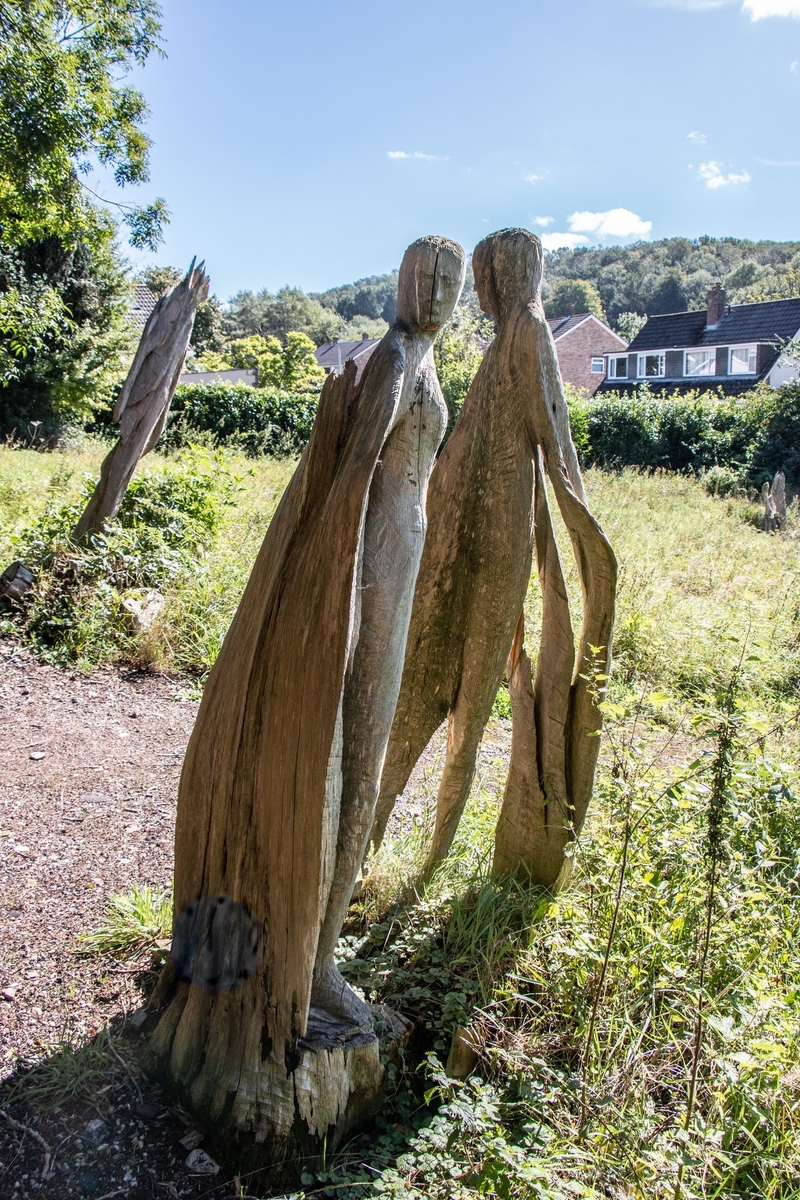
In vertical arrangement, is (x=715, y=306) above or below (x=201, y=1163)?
above

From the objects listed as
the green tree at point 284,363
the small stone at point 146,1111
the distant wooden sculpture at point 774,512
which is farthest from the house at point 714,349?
the small stone at point 146,1111

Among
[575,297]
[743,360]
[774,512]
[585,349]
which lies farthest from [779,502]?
[575,297]

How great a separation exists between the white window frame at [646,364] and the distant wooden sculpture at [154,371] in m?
28.6

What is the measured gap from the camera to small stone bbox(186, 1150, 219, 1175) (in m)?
1.74

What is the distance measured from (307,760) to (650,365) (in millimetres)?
33784

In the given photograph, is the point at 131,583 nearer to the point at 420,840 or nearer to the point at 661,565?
the point at 420,840

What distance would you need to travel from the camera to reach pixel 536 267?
2.36m

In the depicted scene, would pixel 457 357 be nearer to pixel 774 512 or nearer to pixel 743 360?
pixel 774 512

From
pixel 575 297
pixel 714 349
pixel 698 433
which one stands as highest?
pixel 575 297

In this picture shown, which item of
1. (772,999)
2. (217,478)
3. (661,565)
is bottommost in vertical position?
(772,999)

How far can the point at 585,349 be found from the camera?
121ft

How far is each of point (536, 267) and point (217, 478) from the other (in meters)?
5.40

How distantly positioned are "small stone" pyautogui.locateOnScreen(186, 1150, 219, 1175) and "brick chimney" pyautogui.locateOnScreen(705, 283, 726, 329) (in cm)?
3279

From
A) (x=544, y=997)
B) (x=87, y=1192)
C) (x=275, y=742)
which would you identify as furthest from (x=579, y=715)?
(x=87, y=1192)
